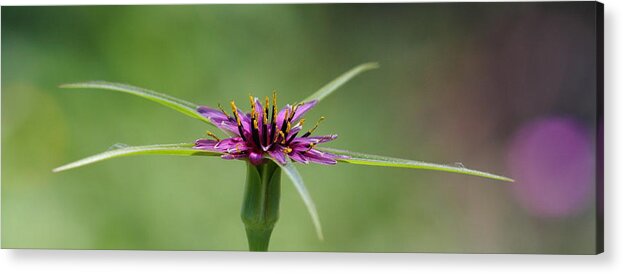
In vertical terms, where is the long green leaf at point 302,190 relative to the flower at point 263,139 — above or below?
below

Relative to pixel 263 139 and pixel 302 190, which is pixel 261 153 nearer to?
pixel 263 139

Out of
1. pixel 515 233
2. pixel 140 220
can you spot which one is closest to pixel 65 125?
pixel 140 220

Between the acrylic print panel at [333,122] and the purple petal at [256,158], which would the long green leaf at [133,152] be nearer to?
the purple petal at [256,158]

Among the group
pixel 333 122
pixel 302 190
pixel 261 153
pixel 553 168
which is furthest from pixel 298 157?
pixel 553 168

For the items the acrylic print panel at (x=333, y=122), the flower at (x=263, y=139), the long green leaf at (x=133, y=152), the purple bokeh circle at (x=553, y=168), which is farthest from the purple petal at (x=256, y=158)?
the purple bokeh circle at (x=553, y=168)

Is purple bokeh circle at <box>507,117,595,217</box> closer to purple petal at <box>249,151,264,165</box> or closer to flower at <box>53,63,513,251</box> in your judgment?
flower at <box>53,63,513,251</box>

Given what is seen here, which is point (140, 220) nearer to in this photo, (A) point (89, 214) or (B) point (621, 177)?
(A) point (89, 214)
